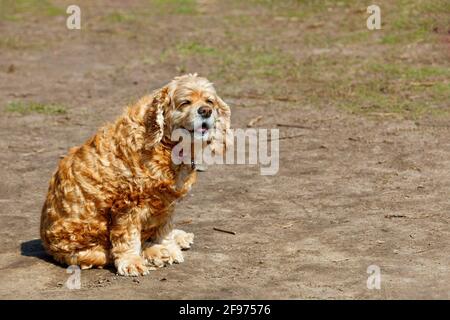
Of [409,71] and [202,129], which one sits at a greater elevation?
[409,71]

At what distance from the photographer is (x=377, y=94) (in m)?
17.2

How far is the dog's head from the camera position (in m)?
9.55

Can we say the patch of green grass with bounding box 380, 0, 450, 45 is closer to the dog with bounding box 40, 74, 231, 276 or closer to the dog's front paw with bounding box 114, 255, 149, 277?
the dog with bounding box 40, 74, 231, 276

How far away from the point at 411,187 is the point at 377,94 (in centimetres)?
468

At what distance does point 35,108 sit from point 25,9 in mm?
7747

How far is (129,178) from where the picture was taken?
972 cm

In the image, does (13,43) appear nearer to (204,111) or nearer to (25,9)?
(25,9)

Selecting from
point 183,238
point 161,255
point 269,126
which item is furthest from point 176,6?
point 161,255

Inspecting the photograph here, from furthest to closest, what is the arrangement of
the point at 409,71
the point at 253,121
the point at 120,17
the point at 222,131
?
the point at 120,17, the point at 409,71, the point at 253,121, the point at 222,131

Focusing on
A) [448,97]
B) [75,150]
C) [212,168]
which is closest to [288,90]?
[448,97]

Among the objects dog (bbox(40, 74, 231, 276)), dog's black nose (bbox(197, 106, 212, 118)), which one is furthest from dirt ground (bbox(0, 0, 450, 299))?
dog's black nose (bbox(197, 106, 212, 118))

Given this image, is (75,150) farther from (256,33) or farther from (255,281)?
(256,33)

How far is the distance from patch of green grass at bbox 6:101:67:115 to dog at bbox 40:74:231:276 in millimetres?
7127

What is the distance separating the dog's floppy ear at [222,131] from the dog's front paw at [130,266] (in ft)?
4.30
